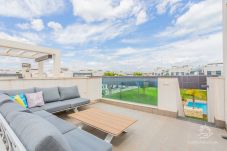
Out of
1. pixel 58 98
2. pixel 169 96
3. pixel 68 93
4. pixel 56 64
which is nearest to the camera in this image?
pixel 169 96

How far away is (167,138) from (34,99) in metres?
3.24

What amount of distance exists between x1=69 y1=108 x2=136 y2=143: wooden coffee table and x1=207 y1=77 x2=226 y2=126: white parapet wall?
2017mm

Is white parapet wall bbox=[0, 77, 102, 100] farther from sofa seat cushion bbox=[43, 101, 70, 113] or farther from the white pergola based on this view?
the white pergola

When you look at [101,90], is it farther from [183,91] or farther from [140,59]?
[140,59]

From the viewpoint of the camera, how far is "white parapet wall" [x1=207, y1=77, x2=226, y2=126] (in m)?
2.51

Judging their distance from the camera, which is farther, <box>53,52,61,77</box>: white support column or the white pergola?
<box>53,52,61,77</box>: white support column

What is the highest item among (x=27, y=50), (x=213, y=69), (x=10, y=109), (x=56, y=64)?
(x=27, y=50)

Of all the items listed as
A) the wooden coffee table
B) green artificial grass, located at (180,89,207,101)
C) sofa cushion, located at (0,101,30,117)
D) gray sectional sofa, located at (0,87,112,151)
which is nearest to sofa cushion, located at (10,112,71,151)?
gray sectional sofa, located at (0,87,112,151)

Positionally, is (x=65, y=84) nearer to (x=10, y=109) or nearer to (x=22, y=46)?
(x=10, y=109)

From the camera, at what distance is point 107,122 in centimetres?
216

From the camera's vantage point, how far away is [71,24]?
534 centimetres

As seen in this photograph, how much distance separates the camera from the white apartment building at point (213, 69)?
3045 mm

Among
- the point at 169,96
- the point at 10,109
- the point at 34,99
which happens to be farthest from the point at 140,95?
the point at 10,109

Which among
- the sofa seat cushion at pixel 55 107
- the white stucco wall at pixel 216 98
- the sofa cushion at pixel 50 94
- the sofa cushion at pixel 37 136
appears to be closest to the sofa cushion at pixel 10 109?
the sofa cushion at pixel 37 136
